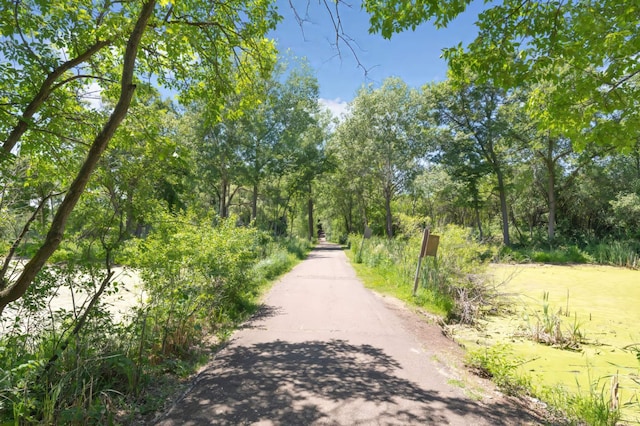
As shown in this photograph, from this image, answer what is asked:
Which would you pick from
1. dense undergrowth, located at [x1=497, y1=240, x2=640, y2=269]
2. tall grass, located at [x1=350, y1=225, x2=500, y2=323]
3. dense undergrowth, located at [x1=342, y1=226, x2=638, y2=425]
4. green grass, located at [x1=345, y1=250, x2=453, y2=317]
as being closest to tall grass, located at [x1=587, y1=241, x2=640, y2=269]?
dense undergrowth, located at [x1=497, y1=240, x2=640, y2=269]

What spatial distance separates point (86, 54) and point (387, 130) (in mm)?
21729

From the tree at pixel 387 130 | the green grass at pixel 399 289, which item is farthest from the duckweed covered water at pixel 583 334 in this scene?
the tree at pixel 387 130

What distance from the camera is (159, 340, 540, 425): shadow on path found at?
A: 345 centimetres

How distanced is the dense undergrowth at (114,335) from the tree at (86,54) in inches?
24.8

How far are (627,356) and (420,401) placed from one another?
4432 millimetres

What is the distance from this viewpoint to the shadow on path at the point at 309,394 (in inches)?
136

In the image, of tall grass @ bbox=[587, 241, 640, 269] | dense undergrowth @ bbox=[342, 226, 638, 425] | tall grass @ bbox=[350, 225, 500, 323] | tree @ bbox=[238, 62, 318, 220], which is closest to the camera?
dense undergrowth @ bbox=[342, 226, 638, 425]

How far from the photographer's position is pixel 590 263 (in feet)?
68.0

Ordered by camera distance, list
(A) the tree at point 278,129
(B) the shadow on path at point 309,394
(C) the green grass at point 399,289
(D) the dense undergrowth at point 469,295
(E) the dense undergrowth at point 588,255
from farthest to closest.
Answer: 1. (A) the tree at point 278,129
2. (E) the dense undergrowth at point 588,255
3. (C) the green grass at point 399,289
4. (D) the dense undergrowth at point 469,295
5. (B) the shadow on path at point 309,394

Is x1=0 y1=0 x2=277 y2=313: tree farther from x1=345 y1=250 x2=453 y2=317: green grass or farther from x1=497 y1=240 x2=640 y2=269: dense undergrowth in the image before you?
x1=497 y1=240 x2=640 y2=269: dense undergrowth

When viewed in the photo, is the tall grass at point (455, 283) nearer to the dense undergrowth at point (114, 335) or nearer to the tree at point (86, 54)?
the dense undergrowth at point (114, 335)

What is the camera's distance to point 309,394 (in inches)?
156

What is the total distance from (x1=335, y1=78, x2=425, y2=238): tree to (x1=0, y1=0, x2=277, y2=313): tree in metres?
19.4

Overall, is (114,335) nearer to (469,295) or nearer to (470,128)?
(469,295)
